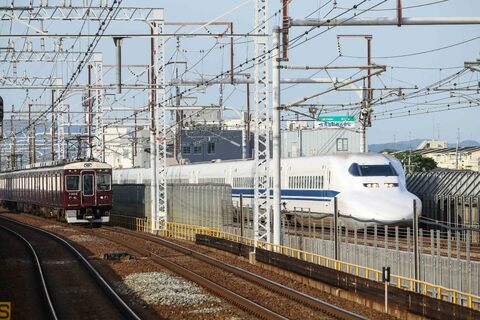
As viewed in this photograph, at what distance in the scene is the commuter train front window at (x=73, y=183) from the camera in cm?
4566

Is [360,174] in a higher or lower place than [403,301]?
higher

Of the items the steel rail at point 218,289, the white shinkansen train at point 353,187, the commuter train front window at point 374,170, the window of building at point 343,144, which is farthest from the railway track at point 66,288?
the window of building at point 343,144

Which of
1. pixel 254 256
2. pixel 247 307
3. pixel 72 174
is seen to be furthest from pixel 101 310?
pixel 72 174

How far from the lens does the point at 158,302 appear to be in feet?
66.9

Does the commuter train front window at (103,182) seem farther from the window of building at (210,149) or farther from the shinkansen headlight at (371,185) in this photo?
the window of building at (210,149)

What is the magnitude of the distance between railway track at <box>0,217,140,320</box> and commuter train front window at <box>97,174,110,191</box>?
35.2 feet

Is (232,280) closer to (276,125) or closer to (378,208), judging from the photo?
(276,125)

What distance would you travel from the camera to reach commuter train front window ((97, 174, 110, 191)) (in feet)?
153

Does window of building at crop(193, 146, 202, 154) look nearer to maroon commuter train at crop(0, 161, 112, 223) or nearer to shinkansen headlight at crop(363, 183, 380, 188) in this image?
maroon commuter train at crop(0, 161, 112, 223)

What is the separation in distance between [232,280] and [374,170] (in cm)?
1028

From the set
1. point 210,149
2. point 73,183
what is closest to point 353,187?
point 73,183

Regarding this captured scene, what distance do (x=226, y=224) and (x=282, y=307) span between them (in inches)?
683

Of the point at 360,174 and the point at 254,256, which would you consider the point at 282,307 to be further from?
the point at 360,174

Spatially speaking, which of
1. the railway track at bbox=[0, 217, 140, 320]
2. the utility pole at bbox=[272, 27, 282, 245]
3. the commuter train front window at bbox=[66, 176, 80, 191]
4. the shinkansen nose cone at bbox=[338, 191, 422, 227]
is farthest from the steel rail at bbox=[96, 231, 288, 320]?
the commuter train front window at bbox=[66, 176, 80, 191]
